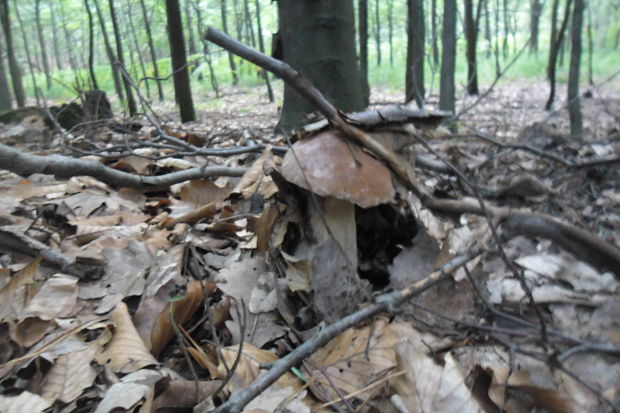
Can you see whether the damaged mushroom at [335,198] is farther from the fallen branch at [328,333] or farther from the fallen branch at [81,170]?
the fallen branch at [81,170]

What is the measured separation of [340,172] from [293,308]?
539 millimetres

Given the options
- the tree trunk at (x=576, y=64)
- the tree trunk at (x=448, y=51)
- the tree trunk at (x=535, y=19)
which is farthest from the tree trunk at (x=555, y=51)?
the tree trunk at (x=448, y=51)

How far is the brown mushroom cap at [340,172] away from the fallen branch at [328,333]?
11.5 inches

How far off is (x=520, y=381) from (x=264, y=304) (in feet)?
2.68

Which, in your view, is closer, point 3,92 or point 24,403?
point 24,403

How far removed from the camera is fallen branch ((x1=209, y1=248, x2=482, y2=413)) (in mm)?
1006

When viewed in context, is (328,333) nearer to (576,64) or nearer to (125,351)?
(125,351)

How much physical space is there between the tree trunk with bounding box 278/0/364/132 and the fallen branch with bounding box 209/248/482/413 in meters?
2.39

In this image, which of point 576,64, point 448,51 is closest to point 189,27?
point 448,51

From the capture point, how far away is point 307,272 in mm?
1487

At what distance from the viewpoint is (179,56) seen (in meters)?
6.31

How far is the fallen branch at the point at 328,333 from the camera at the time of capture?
39.6 inches

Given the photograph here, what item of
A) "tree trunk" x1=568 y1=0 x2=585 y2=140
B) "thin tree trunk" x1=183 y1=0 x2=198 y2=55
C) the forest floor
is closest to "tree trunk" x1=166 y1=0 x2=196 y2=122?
the forest floor

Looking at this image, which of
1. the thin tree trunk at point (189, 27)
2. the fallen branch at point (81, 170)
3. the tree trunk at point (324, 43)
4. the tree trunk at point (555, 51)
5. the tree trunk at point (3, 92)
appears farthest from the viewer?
the thin tree trunk at point (189, 27)
